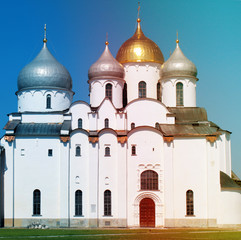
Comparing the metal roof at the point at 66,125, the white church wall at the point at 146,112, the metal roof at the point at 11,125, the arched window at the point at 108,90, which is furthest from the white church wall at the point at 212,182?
the metal roof at the point at 11,125

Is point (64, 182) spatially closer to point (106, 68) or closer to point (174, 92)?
point (106, 68)

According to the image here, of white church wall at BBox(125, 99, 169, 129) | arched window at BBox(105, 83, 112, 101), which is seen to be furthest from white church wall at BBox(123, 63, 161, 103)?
Answer: white church wall at BBox(125, 99, 169, 129)

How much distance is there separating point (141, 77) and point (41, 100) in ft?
28.4

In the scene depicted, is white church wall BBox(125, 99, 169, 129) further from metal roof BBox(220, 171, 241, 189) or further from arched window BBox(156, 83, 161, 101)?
metal roof BBox(220, 171, 241, 189)

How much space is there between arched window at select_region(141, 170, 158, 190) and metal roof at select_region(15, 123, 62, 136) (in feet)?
23.9

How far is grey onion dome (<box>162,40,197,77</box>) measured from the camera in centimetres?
4822

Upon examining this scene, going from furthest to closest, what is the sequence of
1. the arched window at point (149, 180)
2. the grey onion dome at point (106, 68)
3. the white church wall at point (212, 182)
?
the grey onion dome at point (106, 68) → the arched window at point (149, 180) → the white church wall at point (212, 182)

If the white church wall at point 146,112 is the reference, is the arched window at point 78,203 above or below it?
below

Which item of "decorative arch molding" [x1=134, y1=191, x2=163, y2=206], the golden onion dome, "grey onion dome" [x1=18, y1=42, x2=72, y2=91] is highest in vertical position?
the golden onion dome

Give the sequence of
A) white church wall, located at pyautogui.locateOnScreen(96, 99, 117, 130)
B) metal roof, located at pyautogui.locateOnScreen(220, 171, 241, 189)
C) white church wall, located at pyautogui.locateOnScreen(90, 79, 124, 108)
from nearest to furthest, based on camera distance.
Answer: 1. metal roof, located at pyautogui.locateOnScreen(220, 171, 241, 189)
2. white church wall, located at pyautogui.locateOnScreen(96, 99, 117, 130)
3. white church wall, located at pyautogui.locateOnScreen(90, 79, 124, 108)

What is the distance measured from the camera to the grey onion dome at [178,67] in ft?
158

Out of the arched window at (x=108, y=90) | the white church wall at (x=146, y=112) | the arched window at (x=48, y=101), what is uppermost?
the arched window at (x=108, y=90)

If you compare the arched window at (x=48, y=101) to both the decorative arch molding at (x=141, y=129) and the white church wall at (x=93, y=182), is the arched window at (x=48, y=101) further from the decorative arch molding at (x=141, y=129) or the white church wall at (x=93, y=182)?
the decorative arch molding at (x=141, y=129)

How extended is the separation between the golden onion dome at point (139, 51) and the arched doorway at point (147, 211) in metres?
12.8
